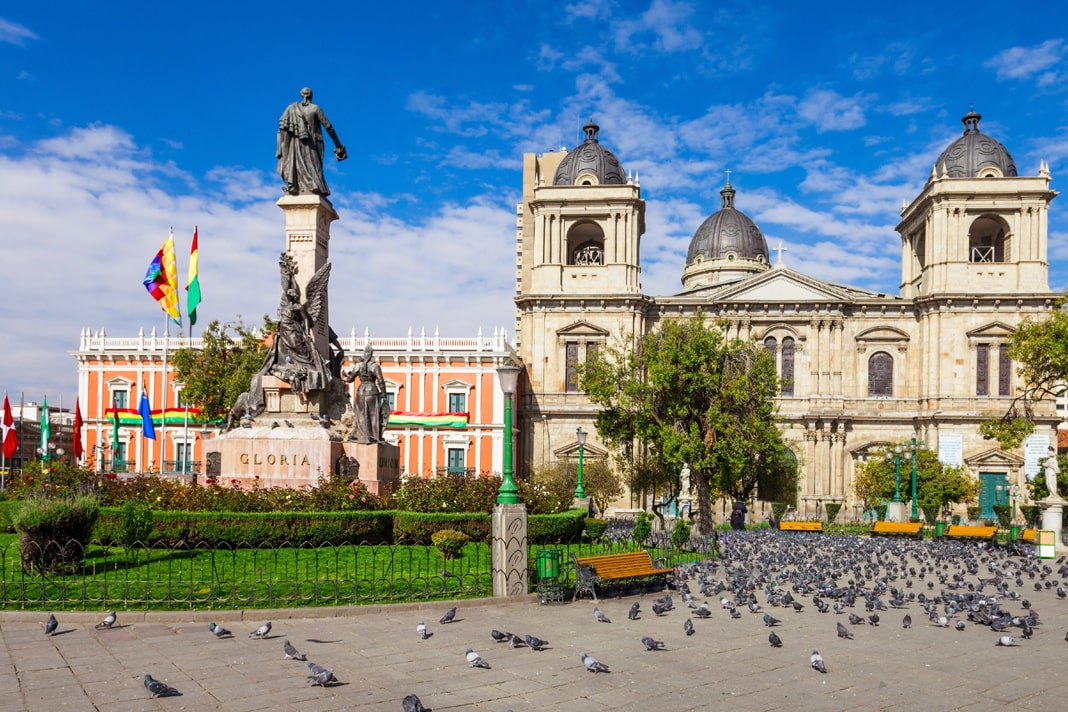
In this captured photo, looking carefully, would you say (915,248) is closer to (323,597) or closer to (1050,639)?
(1050,639)

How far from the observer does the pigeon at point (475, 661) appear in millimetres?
8875

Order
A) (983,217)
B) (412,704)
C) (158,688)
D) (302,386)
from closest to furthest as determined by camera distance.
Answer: (412,704)
(158,688)
(302,386)
(983,217)

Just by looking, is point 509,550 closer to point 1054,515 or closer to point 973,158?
point 1054,515

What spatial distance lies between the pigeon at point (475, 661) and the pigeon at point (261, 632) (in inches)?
97.5

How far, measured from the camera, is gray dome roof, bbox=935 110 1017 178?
4675 centimetres

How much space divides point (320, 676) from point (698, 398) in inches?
1133

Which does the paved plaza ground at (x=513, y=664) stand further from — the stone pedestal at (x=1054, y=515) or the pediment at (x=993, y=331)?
the pediment at (x=993, y=331)

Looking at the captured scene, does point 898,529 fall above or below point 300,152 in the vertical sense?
below

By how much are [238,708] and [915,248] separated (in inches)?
2027

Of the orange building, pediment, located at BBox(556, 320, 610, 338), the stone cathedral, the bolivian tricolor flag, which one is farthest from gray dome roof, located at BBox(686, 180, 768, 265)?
the bolivian tricolor flag

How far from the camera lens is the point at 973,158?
154 ft

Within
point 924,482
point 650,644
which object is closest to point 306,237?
point 650,644

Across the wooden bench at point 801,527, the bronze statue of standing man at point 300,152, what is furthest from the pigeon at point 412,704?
the wooden bench at point 801,527

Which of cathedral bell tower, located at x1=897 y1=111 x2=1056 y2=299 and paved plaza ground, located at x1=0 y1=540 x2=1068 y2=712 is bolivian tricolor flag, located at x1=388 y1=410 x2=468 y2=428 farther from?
paved plaza ground, located at x1=0 y1=540 x2=1068 y2=712
